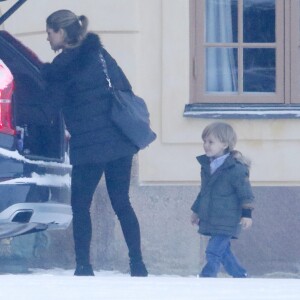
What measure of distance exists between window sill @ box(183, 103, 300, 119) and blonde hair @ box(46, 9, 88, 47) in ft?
5.64

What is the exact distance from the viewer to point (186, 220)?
7.07 meters

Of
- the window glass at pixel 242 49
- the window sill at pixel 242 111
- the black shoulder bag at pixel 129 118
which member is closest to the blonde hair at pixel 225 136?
the black shoulder bag at pixel 129 118

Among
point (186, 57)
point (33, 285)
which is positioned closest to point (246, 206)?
point (186, 57)

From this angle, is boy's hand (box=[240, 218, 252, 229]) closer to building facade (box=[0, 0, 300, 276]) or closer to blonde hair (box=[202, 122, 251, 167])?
blonde hair (box=[202, 122, 251, 167])

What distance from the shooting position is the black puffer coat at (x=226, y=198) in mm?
5637

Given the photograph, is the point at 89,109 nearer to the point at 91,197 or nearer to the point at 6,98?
the point at 91,197

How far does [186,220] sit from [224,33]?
136cm

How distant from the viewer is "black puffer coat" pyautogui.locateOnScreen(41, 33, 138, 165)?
540 centimetres

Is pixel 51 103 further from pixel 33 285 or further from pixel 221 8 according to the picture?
pixel 33 285

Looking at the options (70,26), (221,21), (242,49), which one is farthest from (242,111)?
(70,26)

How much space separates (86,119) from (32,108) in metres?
0.28

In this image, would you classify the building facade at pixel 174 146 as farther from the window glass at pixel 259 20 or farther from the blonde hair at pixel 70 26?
the blonde hair at pixel 70 26

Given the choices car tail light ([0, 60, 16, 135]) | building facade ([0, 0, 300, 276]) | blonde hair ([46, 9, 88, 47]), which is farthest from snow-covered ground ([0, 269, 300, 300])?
building facade ([0, 0, 300, 276])

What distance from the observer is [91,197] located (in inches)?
218
